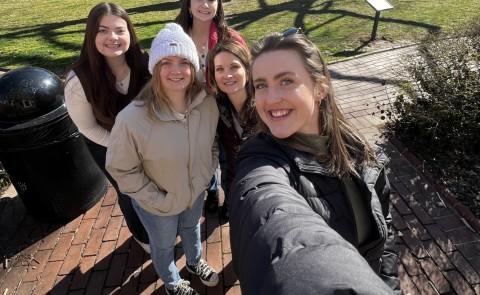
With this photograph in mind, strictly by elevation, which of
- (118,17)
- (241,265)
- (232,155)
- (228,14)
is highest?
(118,17)

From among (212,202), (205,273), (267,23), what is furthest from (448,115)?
(267,23)

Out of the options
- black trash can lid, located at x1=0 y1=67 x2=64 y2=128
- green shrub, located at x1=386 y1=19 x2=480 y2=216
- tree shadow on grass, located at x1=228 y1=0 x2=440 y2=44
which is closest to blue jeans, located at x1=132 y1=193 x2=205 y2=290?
black trash can lid, located at x1=0 y1=67 x2=64 y2=128

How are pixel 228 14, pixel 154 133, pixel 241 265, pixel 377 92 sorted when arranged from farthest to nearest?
pixel 228 14 → pixel 377 92 → pixel 154 133 → pixel 241 265

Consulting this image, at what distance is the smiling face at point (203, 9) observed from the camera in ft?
10.1

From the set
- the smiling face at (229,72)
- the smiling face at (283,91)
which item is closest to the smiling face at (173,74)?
the smiling face at (229,72)

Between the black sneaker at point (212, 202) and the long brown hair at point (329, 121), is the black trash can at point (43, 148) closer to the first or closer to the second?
the black sneaker at point (212, 202)

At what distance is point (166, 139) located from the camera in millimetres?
2225

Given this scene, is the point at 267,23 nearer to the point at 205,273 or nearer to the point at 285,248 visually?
the point at 205,273

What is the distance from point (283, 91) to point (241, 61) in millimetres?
925

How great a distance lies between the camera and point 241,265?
107cm

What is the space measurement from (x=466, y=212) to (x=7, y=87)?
4.20 meters

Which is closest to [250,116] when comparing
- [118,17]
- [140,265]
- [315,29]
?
[118,17]

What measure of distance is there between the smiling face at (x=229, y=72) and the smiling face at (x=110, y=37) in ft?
2.08

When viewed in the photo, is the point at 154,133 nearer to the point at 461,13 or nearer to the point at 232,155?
the point at 232,155
